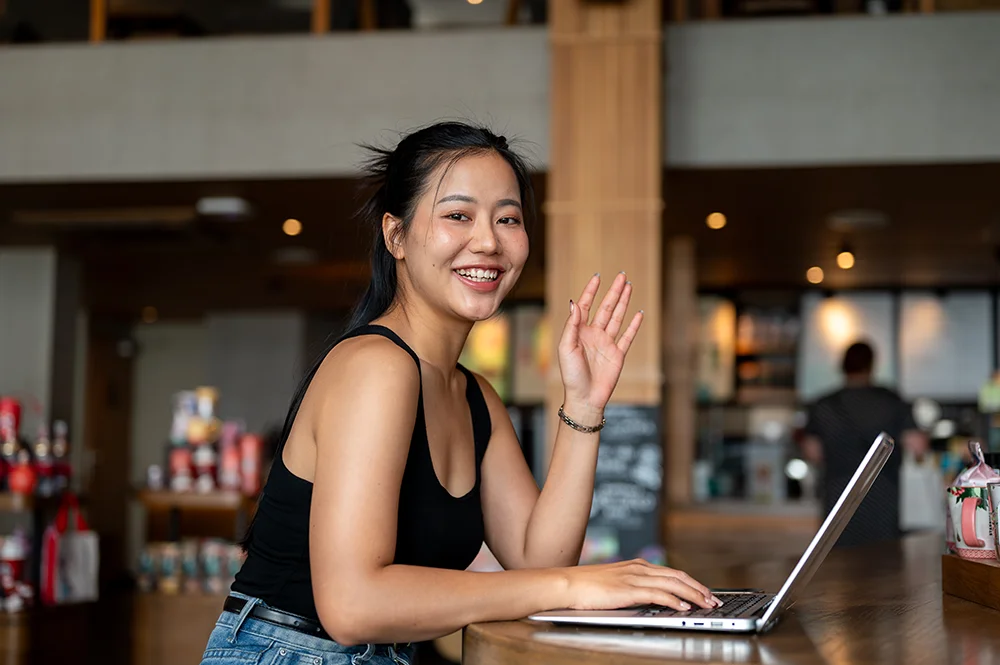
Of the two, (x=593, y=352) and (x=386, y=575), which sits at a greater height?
(x=593, y=352)

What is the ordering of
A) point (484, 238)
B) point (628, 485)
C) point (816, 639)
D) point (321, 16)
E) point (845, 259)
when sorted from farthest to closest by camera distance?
point (845, 259)
point (321, 16)
point (628, 485)
point (484, 238)
point (816, 639)

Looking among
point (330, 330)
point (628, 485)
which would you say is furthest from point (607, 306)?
point (330, 330)

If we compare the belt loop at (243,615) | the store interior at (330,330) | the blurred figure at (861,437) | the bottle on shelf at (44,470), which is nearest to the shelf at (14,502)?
the store interior at (330,330)

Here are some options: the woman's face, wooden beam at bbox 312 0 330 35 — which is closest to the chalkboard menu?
wooden beam at bbox 312 0 330 35

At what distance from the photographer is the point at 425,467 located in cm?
133

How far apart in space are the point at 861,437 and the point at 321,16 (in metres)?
3.09

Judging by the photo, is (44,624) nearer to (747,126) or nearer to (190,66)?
(190,66)

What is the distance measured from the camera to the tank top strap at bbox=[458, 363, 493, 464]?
4.95ft

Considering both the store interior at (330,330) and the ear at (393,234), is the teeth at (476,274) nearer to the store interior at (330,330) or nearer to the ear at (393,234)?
the ear at (393,234)

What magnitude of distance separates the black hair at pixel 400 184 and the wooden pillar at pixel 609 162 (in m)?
2.94

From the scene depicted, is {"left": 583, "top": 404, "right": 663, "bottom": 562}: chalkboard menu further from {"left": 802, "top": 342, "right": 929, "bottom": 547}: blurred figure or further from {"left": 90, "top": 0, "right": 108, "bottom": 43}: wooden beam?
{"left": 90, "top": 0, "right": 108, "bottom": 43}: wooden beam

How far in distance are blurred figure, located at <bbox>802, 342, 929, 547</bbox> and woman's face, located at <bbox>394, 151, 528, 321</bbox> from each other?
3439 mm

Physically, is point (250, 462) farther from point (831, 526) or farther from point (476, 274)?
point (831, 526)

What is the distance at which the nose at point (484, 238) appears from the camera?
4.56ft
